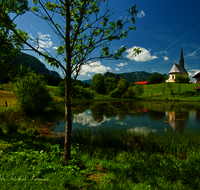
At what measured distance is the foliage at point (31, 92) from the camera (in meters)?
14.1

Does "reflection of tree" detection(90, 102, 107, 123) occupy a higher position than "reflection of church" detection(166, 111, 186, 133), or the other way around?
"reflection of church" detection(166, 111, 186, 133)

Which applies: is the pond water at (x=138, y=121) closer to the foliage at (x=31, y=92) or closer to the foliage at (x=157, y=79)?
the foliage at (x=31, y=92)

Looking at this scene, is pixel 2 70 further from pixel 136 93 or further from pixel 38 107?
pixel 136 93

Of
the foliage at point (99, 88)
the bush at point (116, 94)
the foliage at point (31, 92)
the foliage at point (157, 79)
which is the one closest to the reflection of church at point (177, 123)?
the foliage at point (31, 92)

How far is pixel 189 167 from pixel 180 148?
2110 mm

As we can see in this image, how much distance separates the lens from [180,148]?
5.96 meters

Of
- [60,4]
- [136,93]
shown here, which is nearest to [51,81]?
[136,93]

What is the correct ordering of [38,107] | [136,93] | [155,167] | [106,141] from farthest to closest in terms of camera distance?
[136,93] → [38,107] → [106,141] → [155,167]

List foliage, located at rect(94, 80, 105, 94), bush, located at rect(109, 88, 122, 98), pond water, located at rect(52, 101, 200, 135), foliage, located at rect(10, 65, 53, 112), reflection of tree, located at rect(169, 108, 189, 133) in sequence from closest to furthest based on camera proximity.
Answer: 1. pond water, located at rect(52, 101, 200, 135)
2. reflection of tree, located at rect(169, 108, 189, 133)
3. foliage, located at rect(10, 65, 53, 112)
4. bush, located at rect(109, 88, 122, 98)
5. foliage, located at rect(94, 80, 105, 94)

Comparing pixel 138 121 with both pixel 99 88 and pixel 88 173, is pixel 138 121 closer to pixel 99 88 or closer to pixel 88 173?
pixel 88 173

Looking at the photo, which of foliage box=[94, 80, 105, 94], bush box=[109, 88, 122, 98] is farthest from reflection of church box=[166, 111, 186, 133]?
foliage box=[94, 80, 105, 94]

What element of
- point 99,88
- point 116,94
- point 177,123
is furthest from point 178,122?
point 99,88

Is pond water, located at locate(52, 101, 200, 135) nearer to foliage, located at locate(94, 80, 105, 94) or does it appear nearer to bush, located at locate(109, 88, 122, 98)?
bush, located at locate(109, 88, 122, 98)

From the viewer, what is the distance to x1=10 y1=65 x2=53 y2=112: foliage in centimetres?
1410
